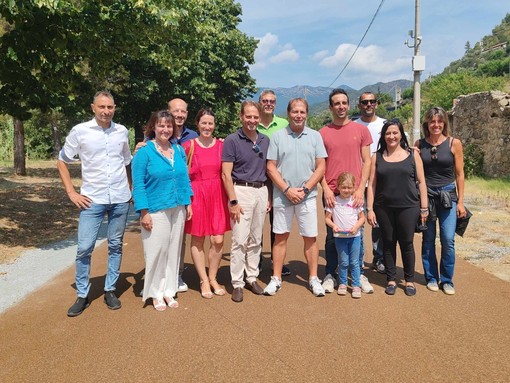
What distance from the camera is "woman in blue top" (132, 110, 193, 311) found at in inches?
161

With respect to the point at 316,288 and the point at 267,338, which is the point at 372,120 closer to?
the point at 316,288

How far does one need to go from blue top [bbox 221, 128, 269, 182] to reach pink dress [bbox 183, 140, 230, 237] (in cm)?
17

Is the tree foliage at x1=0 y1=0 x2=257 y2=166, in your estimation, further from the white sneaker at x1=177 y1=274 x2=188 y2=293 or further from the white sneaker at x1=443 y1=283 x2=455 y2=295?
the white sneaker at x1=443 y1=283 x2=455 y2=295

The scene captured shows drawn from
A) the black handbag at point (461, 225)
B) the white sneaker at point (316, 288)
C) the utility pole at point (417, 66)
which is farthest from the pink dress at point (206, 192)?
the utility pole at point (417, 66)

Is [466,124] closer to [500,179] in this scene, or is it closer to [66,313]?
[500,179]

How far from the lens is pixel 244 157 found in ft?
14.6

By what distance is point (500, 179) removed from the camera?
497 inches

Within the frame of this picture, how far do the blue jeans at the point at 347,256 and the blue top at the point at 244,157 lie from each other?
1098 millimetres

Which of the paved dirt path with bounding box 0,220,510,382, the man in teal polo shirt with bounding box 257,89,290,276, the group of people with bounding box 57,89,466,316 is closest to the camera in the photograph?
the paved dirt path with bounding box 0,220,510,382

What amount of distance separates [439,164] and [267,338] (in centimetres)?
262

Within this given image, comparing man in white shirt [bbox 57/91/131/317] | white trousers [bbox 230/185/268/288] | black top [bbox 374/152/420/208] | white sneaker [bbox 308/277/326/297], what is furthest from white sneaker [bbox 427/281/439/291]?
man in white shirt [bbox 57/91/131/317]

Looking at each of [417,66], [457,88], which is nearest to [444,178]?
[417,66]

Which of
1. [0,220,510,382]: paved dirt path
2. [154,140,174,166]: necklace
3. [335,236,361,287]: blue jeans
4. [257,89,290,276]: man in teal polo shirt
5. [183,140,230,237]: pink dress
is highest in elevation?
[257,89,290,276]: man in teal polo shirt

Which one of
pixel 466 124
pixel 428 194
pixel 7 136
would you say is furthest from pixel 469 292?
pixel 7 136
